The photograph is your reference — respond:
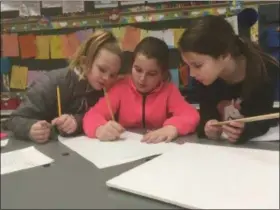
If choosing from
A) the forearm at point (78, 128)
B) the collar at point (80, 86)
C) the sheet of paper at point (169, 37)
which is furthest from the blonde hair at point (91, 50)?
the sheet of paper at point (169, 37)

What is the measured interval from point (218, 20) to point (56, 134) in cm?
35

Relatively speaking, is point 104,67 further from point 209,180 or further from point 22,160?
point 209,180

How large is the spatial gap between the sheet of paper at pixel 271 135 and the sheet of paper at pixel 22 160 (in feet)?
1.12

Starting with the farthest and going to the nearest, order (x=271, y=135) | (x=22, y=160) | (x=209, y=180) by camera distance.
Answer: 1. (x=271, y=135)
2. (x=22, y=160)
3. (x=209, y=180)

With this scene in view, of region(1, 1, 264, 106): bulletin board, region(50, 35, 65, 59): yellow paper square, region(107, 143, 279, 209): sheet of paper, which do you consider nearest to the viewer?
region(107, 143, 279, 209): sheet of paper

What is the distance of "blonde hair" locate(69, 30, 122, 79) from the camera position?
80 centimetres

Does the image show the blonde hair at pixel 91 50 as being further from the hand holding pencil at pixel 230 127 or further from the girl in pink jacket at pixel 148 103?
the hand holding pencil at pixel 230 127

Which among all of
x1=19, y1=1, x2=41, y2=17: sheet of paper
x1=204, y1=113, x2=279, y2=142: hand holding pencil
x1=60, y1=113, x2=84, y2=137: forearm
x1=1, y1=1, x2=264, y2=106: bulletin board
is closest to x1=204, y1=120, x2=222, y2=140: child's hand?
x1=204, y1=113, x2=279, y2=142: hand holding pencil

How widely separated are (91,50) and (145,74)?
0.43ft

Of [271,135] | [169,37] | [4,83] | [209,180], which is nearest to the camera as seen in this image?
[209,180]

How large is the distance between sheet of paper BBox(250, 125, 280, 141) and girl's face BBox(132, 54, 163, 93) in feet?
0.86

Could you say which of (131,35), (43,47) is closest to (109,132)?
(131,35)

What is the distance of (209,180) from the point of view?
0.43 meters

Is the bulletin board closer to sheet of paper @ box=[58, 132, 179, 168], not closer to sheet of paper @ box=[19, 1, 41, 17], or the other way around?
sheet of paper @ box=[19, 1, 41, 17]
